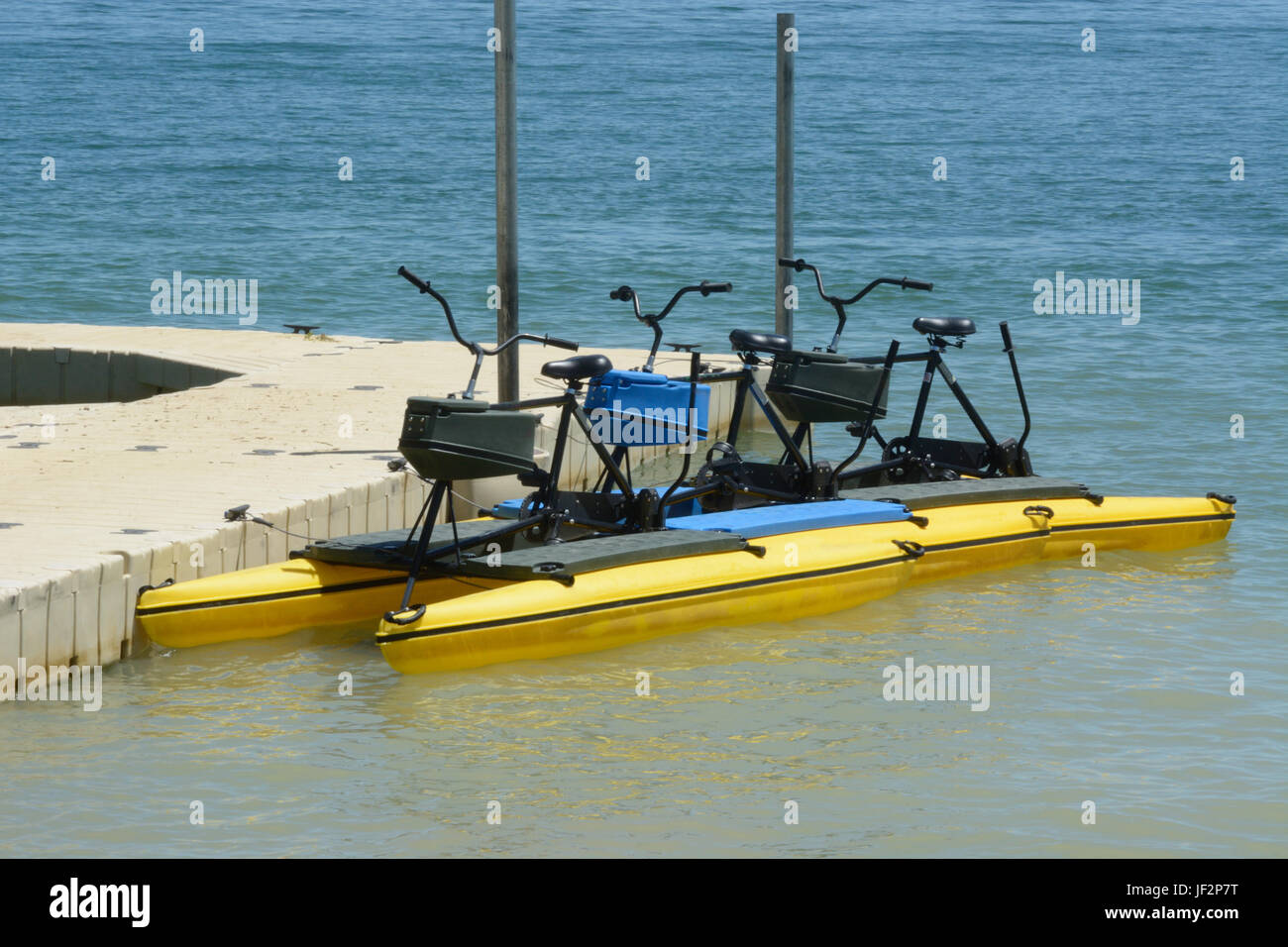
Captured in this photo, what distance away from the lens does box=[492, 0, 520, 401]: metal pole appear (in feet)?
27.8

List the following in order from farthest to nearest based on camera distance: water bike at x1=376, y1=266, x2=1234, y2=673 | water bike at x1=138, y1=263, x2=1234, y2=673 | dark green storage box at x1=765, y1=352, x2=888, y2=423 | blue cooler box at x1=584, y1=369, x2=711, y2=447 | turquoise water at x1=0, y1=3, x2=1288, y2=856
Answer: dark green storage box at x1=765, y1=352, x2=888, y2=423 < blue cooler box at x1=584, y1=369, x2=711, y2=447 < water bike at x1=376, y1=266, x2=1234, y2=673 < water bike at x1=138, y1=263, x2=1234, y2=673 < turquoise water at x1=0, y1=3, x2=1288, y2=856

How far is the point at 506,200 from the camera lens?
8727mm

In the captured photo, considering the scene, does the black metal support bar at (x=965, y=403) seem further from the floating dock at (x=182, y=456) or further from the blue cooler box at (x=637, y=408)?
the floating dock at (x=182, y=456)

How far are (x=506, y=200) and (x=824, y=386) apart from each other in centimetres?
188

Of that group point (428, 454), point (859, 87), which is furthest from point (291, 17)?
point (428, 454)

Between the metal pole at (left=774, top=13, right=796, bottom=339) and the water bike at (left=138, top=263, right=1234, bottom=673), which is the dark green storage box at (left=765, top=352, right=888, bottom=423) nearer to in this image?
the water bike at (left=138, top=263, right=1234, bottom=673)

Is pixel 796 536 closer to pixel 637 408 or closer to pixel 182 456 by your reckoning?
pixel 637 408

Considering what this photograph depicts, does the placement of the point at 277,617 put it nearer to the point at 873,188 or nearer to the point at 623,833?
the point at 623,833

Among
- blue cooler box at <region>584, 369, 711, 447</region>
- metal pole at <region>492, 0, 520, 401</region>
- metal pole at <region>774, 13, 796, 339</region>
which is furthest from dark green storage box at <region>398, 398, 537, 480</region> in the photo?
metal pole at <region>774, 13, 796, 339</region>

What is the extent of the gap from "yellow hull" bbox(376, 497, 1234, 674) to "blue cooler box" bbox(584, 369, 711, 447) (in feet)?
1.95

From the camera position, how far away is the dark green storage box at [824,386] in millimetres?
7996

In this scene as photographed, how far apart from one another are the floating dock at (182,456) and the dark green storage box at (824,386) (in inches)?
61.9

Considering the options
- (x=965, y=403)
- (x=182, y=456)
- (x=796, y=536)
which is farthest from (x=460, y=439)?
(x=965, y=403)
